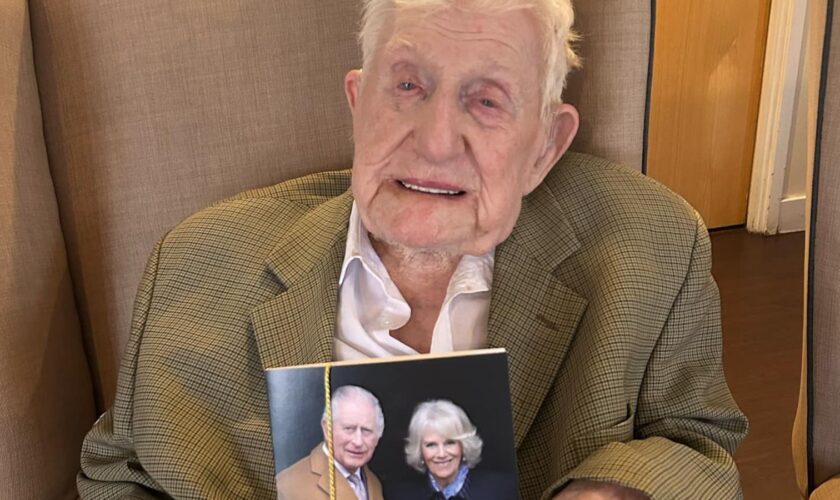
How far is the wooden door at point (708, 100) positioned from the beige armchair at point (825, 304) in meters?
2.01

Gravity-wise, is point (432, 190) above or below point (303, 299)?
above

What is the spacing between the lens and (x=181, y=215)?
1.29 meters

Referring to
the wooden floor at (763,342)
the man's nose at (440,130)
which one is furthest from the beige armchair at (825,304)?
the wooden floor at (763,342)

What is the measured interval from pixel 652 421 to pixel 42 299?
854 millimetres

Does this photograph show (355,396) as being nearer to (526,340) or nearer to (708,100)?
(526,340)

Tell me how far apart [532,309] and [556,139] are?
247 mm

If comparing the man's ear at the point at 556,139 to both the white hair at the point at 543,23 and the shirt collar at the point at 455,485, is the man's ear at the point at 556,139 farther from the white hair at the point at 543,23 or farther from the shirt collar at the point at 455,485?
the shirt collar at the point at 455,485

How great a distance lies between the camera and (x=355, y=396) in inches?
28.9

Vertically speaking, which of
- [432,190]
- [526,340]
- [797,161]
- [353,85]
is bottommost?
[797,161]

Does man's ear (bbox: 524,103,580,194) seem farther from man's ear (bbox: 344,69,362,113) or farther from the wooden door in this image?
the wooden door

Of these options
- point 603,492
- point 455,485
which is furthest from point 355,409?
point 603,492

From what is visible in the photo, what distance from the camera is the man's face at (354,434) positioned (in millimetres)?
727

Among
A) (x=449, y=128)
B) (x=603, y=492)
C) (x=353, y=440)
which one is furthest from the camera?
(x=449, y=128)

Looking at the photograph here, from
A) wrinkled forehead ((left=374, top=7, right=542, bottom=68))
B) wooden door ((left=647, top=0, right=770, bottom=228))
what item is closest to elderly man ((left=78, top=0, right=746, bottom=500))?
wrinkled forehead ((left=374, top=7, right=542, bottom=68))
